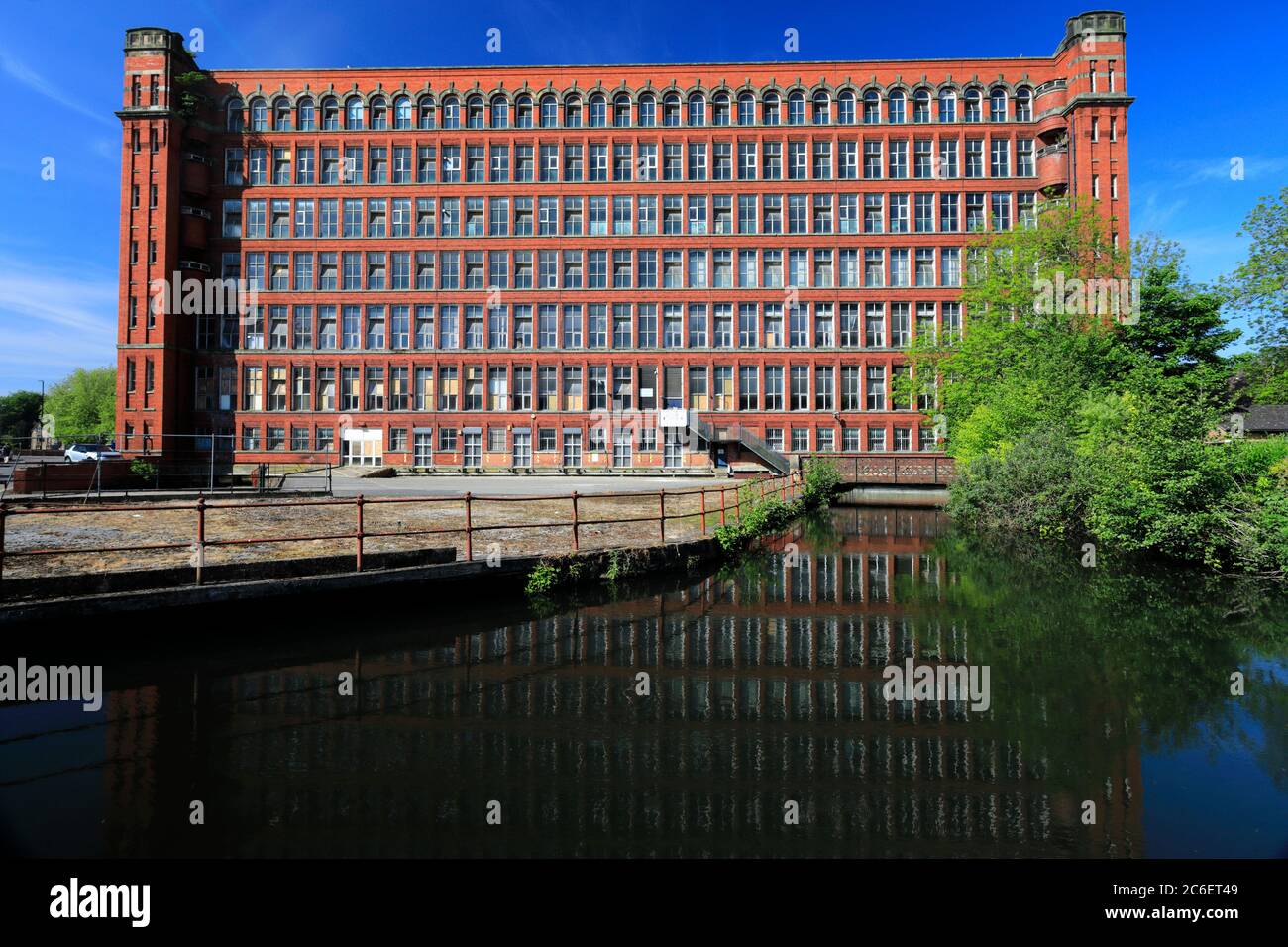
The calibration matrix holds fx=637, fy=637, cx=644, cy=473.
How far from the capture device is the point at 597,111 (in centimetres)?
4656

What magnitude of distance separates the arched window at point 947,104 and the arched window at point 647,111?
67.5 ft

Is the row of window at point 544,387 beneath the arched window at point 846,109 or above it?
beneath

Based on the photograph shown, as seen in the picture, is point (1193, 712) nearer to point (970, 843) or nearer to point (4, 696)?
point (970, 843)

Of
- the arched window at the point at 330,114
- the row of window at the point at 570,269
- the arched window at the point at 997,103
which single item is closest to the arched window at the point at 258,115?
the arched window at the point at 330,114

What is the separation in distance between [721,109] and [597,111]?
29.6 feet

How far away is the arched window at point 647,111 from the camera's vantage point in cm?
4641

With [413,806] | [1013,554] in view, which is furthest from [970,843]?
[1013,554]

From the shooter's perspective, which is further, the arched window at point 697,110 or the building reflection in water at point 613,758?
the arched window at point 697,110

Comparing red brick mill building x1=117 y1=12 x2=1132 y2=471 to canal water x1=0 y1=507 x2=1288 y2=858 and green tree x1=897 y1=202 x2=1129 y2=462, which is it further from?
canal water x1=0 y1=507 x2=1288 y2=858

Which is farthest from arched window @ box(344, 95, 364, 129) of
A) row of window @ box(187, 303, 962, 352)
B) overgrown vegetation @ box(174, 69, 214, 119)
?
row of window @ box(187, 303, 962, 352)

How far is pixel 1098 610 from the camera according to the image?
9.58 m

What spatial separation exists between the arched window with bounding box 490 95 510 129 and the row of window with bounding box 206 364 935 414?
17.7 metres

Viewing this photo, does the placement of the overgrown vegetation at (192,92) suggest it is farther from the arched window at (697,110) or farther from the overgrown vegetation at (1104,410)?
the overgrown vegetation at (1104,410)

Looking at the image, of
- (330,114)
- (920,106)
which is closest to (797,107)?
(920,106)
